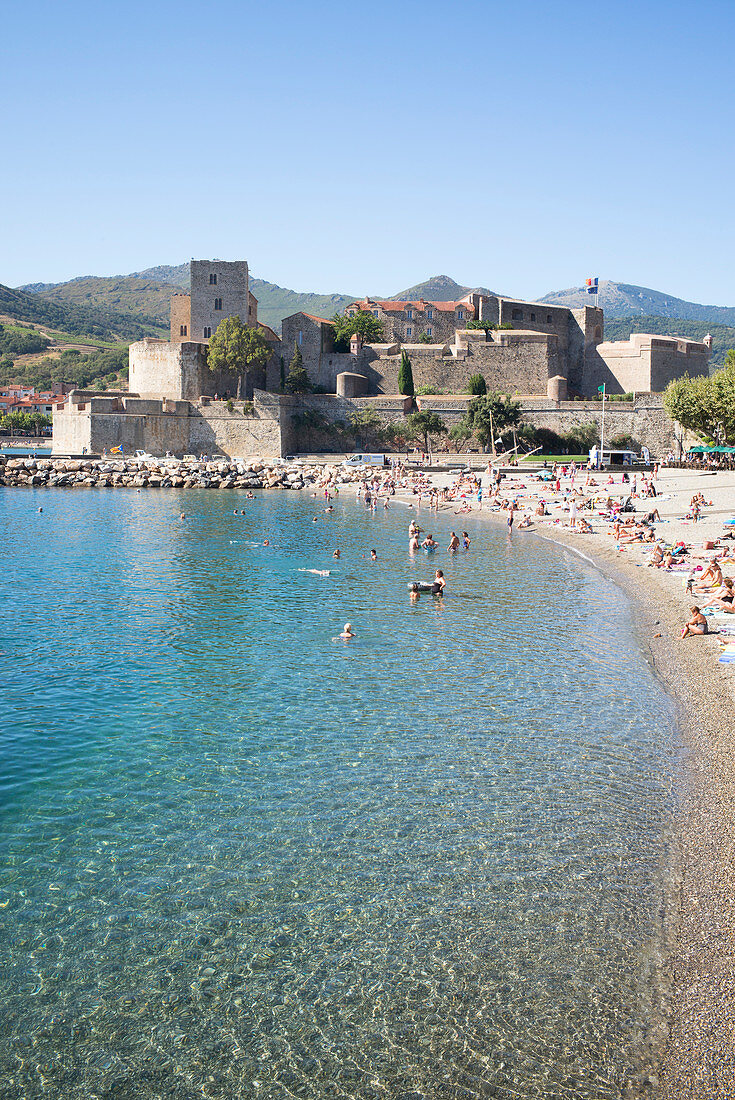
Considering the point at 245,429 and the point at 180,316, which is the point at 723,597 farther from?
the point at 180,316

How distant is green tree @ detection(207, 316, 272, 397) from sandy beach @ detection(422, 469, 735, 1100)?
40443mm

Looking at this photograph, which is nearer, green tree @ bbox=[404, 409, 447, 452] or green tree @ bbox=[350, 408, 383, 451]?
green tree @ bbox=[404, 409, 447, 452]

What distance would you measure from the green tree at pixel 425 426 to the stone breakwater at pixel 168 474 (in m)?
6.15

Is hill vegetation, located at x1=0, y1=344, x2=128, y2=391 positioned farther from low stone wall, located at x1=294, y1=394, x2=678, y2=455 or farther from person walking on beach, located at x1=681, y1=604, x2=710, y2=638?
person walking on beach, located at x1=681, y1=604, x2=710, y2=638

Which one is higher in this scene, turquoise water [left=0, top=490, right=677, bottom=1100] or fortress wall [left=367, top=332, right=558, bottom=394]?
fortress wall [left=367, top=332, right=558, bottom=394]

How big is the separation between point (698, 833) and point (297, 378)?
58.3 meters

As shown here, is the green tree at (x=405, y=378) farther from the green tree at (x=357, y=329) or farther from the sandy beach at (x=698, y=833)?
the sandy beach at (x=698, y=833)

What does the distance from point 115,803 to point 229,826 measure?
1556 mm

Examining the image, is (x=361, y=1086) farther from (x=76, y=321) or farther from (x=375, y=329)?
(x=76, y=321)

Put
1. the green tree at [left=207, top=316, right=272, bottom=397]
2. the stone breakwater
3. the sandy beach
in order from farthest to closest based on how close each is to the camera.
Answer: the green tree at [left=207, top=316, right=272, bottom=397]
the stone breakwater
the sandy beach

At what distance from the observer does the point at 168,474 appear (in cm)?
5619

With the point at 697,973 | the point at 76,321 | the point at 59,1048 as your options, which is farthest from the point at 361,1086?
the point at 76,321

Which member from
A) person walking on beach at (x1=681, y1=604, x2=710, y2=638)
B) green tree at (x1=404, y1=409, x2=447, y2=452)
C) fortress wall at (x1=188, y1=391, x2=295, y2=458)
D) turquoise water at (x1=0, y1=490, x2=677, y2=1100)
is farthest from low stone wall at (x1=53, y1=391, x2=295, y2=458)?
person walking on beach at (x1=681, y1=604, x2=710, y2=638)

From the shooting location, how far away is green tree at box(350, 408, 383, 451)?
6216cm
